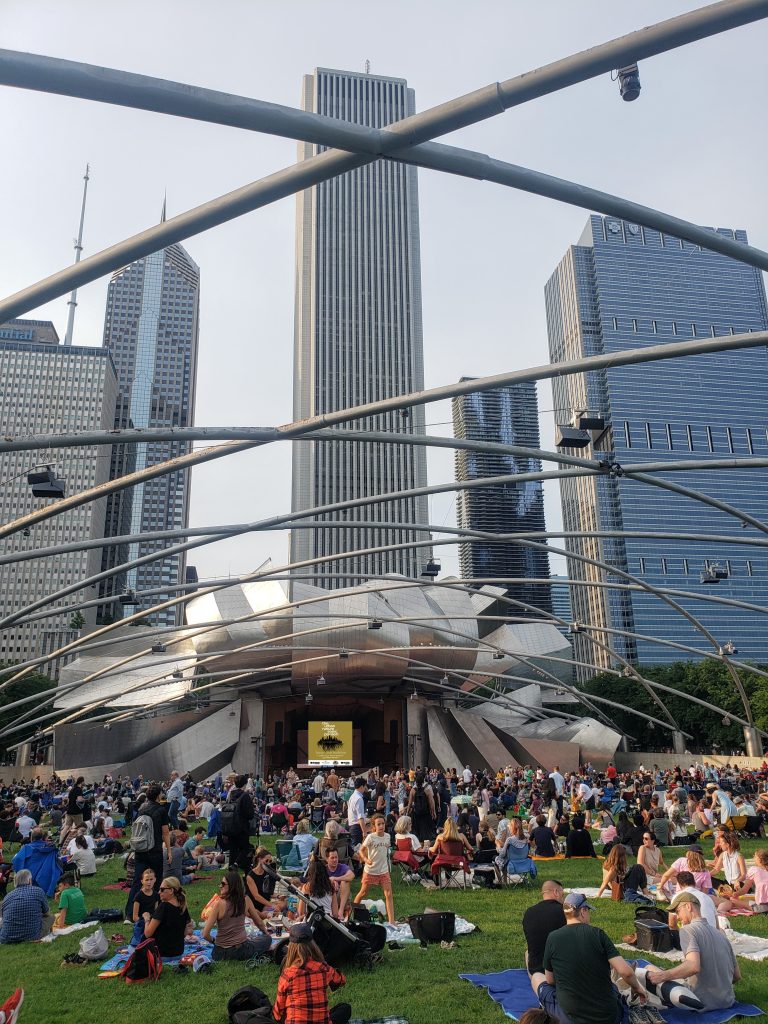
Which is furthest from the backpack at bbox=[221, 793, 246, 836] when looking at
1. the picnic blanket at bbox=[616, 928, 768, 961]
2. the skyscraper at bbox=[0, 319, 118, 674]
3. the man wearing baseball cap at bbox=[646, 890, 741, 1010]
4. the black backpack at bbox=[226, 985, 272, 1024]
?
the skyscraper at bbox=[0, 319, 118, 674]

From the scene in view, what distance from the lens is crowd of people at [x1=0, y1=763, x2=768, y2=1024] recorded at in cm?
717

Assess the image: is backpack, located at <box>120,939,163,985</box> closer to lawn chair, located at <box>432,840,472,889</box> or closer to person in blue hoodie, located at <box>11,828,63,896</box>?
person in blue hoodie, located at <box>11,828,63,896</box>

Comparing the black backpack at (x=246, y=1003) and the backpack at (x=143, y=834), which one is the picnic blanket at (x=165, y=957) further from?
the black backpack at (x=246, y=1003)

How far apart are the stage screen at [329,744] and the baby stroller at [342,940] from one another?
42.2 meters

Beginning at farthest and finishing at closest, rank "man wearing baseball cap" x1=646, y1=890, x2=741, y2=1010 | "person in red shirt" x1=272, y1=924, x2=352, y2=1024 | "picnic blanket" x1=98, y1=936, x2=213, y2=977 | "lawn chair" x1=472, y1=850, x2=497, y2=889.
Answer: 1. "lawn chair" x1=472, y1=850, x2=497, y2=889
2. "picnic blanket" x1=98, y1=936, x2=213, y2=977
3. "man wearing baseball cap" x1=646, y1=890, x2=741, y2=1010
4. "person in red shirt" x1=272, y1=924, x2=352, y2=1024

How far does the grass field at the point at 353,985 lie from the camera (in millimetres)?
8133

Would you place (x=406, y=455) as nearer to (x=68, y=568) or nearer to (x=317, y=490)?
(x=317, y=490)

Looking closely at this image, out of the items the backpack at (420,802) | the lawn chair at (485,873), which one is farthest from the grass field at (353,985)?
the backpack at (420,802)

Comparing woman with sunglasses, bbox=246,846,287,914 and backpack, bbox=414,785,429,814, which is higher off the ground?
backpack, bbox=414,785,429,814

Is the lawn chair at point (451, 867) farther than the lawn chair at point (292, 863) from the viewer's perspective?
No

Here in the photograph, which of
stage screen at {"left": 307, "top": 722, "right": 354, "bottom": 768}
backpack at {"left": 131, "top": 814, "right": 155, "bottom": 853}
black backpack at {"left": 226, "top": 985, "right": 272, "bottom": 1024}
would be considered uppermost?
stage screen at {"left": 307, "top": 722, "right": 354, "bottom": 768}

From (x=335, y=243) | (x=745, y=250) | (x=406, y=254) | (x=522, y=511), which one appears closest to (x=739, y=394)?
(x=522, y=511)

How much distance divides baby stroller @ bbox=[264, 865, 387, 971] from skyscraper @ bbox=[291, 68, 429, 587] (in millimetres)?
148290

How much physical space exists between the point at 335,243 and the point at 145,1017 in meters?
179
